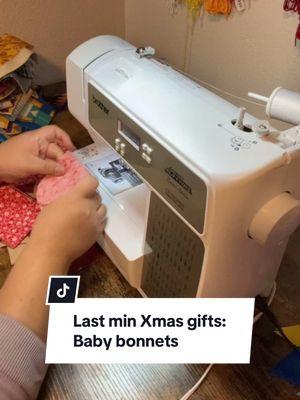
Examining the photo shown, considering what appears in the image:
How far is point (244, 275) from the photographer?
62cm

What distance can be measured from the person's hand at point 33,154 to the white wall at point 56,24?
0.54m

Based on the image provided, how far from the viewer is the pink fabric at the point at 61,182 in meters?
0.77

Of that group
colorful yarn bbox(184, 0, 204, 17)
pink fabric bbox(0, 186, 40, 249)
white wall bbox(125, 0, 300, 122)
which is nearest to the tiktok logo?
pink fabric bbox(0, 186, 40, 249)

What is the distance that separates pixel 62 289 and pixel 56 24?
1024 millimetres

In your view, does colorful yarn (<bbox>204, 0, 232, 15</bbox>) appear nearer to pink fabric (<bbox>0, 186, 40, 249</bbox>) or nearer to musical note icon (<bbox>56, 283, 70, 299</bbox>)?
pink fabric (<bbox>0, 186, 40, 249</bbox>)

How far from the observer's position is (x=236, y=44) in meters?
0.98

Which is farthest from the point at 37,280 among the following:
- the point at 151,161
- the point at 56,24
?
the point at 56,24

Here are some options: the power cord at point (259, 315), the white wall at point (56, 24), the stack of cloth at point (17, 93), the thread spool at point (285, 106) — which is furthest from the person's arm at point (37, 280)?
the white wall at point (56, 24)

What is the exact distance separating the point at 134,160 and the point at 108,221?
17 cm

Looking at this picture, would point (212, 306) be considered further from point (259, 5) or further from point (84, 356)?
point (259, 5)

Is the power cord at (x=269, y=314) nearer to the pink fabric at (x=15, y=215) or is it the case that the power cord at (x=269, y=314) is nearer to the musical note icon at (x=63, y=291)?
the musical note icon at (x=63, y=291)

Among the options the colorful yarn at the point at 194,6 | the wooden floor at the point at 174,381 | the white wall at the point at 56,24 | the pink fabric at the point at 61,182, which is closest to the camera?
the wooden floor at the point at 174,381

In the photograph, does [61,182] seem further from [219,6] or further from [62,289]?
[219,6]

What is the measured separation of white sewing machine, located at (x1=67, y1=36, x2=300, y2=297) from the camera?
1.65 ft
